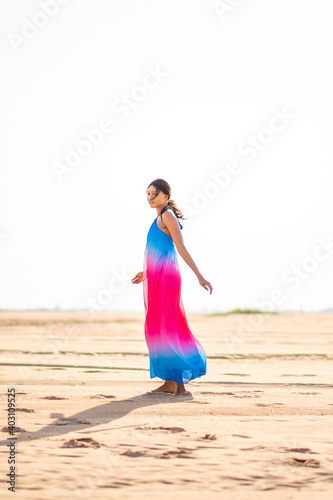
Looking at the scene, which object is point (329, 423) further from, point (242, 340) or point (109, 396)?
point (242, 340)

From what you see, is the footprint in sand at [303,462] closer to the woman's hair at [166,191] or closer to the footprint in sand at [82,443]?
the footprint in sand at [82,443]

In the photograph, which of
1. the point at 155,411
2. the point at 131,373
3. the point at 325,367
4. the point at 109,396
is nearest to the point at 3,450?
the point at 155,411

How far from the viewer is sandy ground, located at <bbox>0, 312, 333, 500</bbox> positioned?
3320 millimetres

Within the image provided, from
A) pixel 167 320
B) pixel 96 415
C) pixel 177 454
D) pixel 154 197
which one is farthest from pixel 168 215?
pixel 177 454

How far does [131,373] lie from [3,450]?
4.42 meters

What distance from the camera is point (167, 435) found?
4441 millimetres

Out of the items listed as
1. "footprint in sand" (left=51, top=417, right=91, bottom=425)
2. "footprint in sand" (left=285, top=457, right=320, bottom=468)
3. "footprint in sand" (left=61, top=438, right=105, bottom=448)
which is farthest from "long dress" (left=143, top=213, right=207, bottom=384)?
"footprint in sand" (left=285, top=457, right=320, bottom=468)

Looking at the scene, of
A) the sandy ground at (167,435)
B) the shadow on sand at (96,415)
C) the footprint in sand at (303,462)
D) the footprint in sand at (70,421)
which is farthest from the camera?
the footprint in sand at (70,421)

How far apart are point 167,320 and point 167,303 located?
16cm

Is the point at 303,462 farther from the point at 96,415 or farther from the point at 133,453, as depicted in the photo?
the point at 96,415

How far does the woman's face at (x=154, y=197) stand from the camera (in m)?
6.43

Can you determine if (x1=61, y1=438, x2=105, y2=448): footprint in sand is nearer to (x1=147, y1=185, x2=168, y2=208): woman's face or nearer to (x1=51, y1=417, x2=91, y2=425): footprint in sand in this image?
(x1=51, y1=417, x2=91, y2=425): footprint in sand

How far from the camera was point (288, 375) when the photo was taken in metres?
8.48

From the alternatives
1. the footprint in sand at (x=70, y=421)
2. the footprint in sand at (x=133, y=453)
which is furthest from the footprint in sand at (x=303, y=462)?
the footprint in sand at (x=70, y=421)
